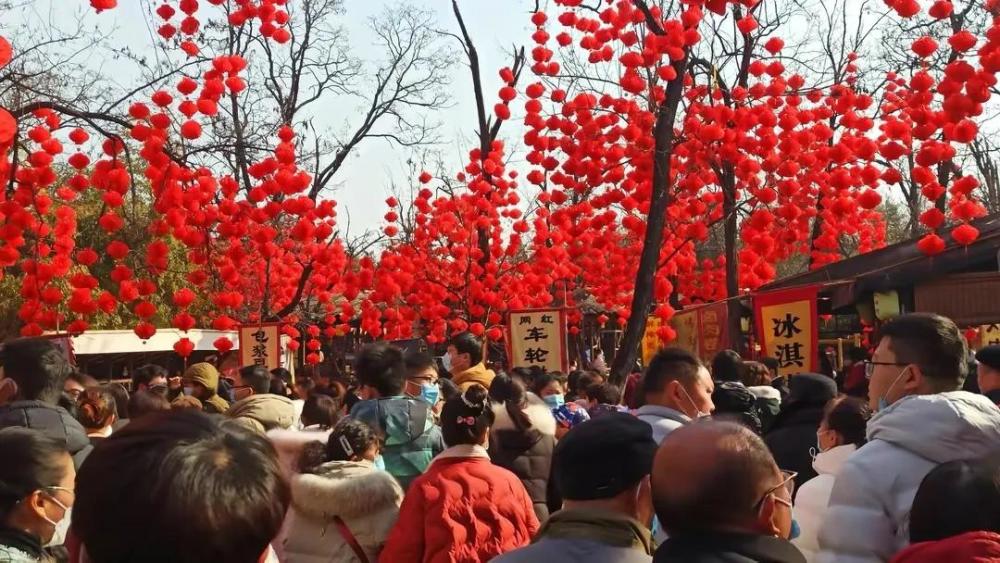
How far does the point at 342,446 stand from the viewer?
464 cm

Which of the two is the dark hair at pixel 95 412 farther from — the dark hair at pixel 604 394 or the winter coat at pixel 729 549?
the winter coat at pixel 729 549

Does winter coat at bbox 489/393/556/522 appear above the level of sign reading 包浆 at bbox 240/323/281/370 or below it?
below

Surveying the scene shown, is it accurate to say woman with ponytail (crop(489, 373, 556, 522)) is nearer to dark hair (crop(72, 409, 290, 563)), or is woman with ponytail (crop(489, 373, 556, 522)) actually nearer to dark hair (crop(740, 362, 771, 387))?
dark hair (crop(740, 362, 771, 387))

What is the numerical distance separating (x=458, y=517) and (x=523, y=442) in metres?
1.92

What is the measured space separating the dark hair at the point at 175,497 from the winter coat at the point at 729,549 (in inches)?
43.2

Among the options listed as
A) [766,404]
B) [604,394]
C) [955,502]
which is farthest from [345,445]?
[604,394]

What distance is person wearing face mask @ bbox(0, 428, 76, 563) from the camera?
320cm

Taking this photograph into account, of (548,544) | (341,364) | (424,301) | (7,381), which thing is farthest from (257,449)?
(341,364)

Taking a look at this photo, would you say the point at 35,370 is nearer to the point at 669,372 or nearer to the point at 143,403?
the point at 143,403

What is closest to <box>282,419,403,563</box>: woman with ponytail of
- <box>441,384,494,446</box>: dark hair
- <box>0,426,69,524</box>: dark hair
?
<box>441,384,494,446</box>: dark hair

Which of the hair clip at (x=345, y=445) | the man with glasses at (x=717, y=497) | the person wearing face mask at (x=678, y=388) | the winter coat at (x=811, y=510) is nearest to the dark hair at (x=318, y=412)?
the hair clip at (x=345, y=445)

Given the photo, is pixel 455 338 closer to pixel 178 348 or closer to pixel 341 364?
pixel 178 348

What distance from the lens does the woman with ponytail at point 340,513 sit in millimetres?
4449

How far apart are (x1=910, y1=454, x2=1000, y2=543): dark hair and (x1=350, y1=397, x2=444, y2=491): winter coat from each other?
10.9ft
